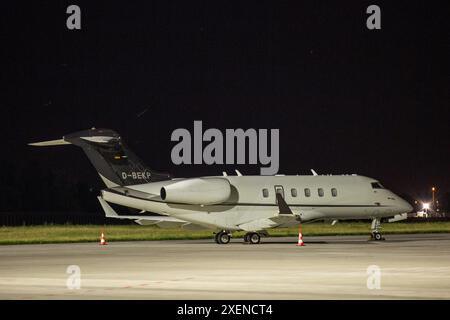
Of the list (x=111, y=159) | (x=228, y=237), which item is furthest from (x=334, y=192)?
(x=111, y=159)

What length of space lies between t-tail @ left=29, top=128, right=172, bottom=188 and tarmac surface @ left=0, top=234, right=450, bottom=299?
290 inches

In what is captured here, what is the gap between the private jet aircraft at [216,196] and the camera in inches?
1779

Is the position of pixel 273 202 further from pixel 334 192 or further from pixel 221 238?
pixel 334 192

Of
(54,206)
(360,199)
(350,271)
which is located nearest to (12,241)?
(360,199)

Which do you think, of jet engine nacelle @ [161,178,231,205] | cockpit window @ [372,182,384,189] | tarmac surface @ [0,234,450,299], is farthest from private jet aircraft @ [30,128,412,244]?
tarmac surface @ [0,234,450,299]

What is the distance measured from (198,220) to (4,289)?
25.2 m

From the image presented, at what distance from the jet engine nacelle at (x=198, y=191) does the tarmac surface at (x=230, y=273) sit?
5722mm

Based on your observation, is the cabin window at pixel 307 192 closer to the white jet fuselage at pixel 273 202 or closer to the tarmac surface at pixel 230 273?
the white jet fuselage at pixel 273 202

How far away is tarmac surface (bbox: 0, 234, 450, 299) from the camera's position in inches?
764

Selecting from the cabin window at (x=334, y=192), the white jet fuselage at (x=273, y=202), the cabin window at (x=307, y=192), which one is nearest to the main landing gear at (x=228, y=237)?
the white jet fuselage at (x=273, y=202)

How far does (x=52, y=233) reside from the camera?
198 ft
